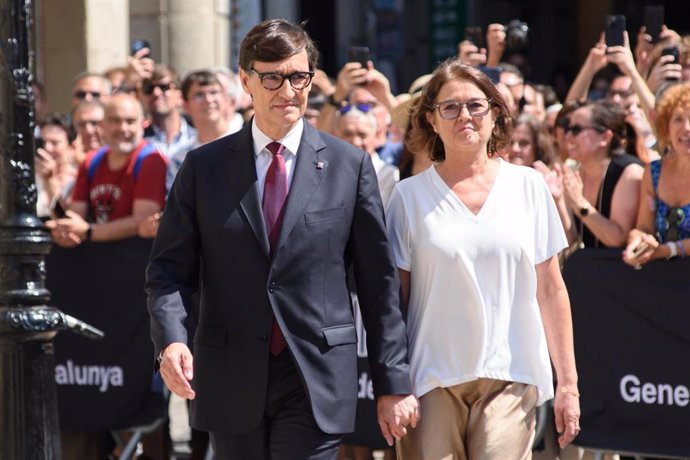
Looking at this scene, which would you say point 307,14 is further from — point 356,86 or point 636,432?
point 636,432

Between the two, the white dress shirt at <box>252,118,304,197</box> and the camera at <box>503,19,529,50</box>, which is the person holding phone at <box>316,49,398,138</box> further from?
the white dress shirt at <box>252,118,304,197</box>

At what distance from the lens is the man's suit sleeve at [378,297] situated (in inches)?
193

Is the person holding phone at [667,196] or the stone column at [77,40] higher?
the stone column at [77,40]

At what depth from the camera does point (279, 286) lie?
16.1ft

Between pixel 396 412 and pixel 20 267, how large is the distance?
91.4 inches

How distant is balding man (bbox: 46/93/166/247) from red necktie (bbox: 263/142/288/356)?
335 cm

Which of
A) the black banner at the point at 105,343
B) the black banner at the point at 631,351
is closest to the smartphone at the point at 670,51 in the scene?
the black banner at the point at 631,351

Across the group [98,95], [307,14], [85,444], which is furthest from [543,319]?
[307,14]

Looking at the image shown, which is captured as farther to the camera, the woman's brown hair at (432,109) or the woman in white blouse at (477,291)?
the woman's brown hair at (432,109)

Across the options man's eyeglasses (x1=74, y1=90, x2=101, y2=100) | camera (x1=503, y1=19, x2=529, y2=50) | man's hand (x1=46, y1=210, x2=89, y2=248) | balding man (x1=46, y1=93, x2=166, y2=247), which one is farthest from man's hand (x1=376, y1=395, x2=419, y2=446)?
man's eyeglasses (x1=74, y1=90, x2=101, y2=100)

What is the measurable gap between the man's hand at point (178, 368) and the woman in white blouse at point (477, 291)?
847 mm

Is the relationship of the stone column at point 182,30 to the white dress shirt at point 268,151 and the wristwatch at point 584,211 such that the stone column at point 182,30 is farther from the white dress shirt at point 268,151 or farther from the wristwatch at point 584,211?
the white dress shirt at point 268,151

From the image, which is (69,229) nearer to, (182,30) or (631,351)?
(631,351)

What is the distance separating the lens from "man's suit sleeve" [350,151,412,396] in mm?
4914
